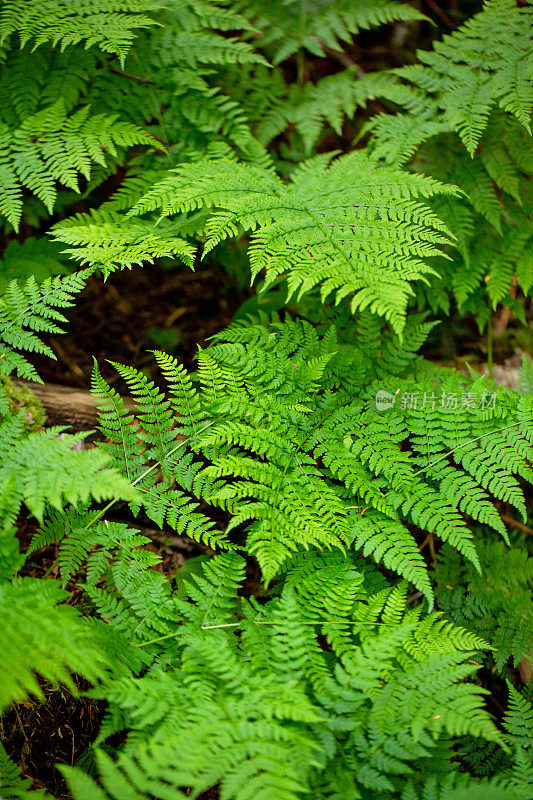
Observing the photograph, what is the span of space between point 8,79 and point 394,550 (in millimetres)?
3518

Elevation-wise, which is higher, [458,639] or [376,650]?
[376,650]

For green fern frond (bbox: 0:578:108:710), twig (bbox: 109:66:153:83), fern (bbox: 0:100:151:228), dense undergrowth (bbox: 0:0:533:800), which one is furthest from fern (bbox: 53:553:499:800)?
twig (bbox: 109:66:153:83)

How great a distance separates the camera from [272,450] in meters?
2.43

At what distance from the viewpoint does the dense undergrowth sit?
1.83m

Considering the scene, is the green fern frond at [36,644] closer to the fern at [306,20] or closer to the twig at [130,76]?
the twig at [130,76]

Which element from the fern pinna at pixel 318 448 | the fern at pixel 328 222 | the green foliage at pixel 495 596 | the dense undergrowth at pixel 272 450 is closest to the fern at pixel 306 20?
the dense undergrowth at pixel 272 450

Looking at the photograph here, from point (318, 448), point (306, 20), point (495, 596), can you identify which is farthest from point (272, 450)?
point (306, 20)

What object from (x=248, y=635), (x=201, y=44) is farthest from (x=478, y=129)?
(x=248, y=635)

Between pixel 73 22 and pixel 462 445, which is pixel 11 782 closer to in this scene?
pixel 462 445

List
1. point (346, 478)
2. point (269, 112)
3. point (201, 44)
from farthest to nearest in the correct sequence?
point (269, 112), point (201, 44), point (346, 478)

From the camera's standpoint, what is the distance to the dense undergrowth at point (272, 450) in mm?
1834

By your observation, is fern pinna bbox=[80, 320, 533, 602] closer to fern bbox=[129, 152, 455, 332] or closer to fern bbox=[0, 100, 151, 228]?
fern bbox=[129, 152, 455, 332]

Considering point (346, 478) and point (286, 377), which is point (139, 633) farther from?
point (286, 377)

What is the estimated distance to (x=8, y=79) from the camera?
3.21 meters
